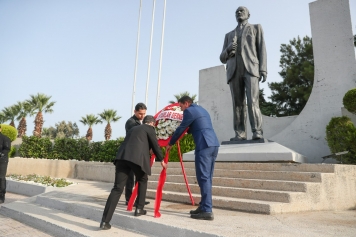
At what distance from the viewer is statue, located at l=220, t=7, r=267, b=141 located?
6.38 metres

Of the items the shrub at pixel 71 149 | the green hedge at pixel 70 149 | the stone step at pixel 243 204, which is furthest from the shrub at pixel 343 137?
the shrub at pixel 71 149

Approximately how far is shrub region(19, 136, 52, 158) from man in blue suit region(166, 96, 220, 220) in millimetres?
16132

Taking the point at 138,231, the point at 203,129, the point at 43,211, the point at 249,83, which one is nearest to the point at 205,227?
the point at 138,231

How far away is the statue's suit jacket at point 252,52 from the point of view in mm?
6426

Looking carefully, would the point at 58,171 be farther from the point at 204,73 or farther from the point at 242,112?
the point at 242,112

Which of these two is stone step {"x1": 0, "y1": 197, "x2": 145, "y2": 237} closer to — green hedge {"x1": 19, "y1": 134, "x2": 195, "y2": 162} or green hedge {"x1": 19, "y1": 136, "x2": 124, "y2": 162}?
green hedge {"x1": 19, "y1": 134, "x2": 195, "y2": 162}

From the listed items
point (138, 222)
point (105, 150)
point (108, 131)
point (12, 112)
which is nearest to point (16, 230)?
point (138, 222)

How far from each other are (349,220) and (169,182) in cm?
345

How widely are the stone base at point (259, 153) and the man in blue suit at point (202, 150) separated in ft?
7.77

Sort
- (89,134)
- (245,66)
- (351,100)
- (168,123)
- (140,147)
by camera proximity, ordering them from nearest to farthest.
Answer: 1. (140,147)
2. (168,123)
3. (245,66)
4. (351,100)
5. (89,134)

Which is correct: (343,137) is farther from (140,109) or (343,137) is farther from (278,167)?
(140,109)

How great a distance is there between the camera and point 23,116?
123 ft

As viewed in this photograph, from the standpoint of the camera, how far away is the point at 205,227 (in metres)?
2.96

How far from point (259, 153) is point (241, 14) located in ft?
11.9
